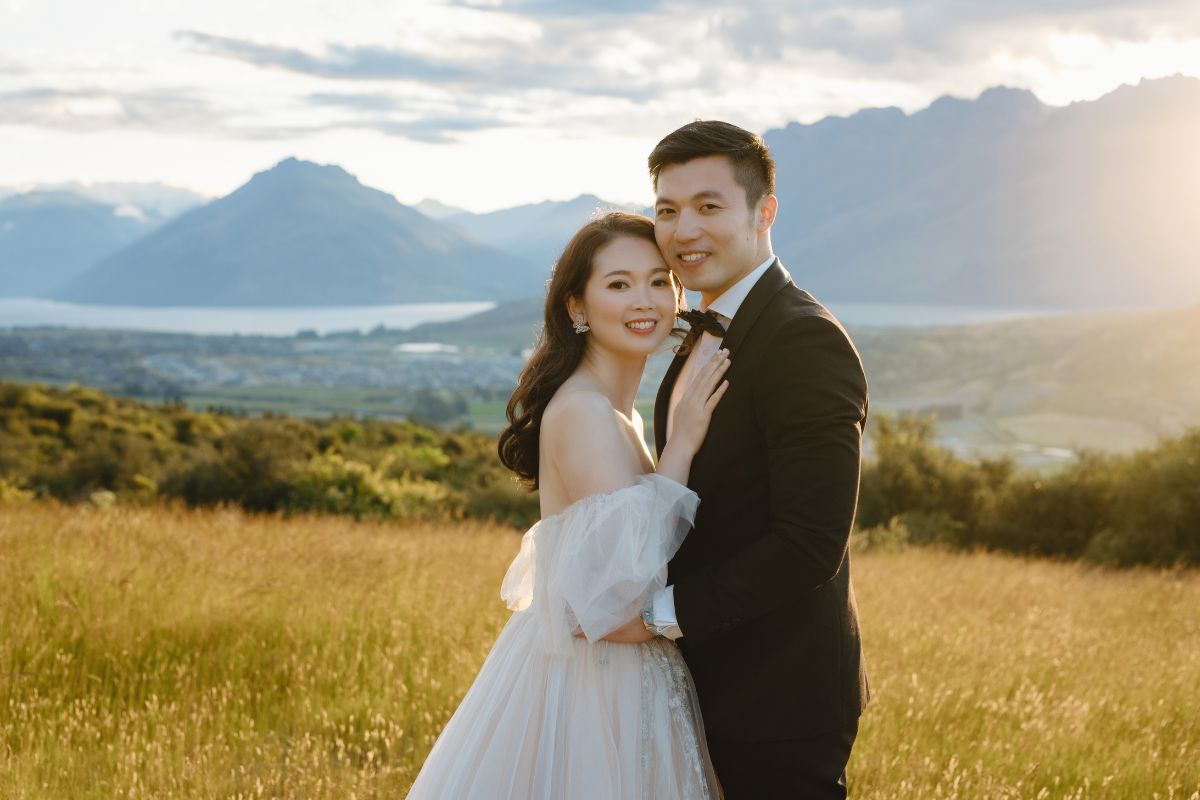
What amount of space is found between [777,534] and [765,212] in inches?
41.1

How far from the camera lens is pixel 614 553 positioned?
9.05ft

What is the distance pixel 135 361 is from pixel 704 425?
133m

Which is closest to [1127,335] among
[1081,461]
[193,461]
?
[1081,461]

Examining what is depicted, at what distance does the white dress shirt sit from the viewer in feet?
8.95

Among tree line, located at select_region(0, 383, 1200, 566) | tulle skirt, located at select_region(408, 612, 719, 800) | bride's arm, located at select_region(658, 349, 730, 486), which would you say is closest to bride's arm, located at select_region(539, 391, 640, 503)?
bride's arm, located at select_region(658, 349, 730, 486)

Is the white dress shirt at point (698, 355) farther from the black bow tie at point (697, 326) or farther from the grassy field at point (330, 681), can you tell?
the grassy field at point (330, 681)

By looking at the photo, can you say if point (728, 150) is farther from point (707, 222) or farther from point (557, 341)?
point (557, 341)

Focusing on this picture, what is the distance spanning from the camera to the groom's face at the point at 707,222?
2.93m

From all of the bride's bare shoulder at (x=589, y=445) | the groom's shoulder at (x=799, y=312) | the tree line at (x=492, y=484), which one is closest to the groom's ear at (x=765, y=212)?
the groom's shoulder at (x=799, y=312)

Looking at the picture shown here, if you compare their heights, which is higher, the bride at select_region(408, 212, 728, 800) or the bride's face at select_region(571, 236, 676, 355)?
the bride's face at select_region(571, 236, 676, 355)

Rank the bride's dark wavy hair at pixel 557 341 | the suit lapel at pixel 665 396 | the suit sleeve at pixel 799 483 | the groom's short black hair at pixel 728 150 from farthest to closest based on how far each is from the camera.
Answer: the suit lapel at pixel 665 396 → the bride's dark wavy hair at pixel 557 341 → the groom's short black hair at pixel 728 150 → the suit sleeve at pixel 799 483

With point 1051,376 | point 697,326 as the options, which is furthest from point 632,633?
point 1051,376

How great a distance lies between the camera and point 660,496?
2.79 metres

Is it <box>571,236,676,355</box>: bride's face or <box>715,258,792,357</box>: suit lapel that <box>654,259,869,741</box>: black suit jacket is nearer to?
<box>715,258,792,357</box>: suit lapel
